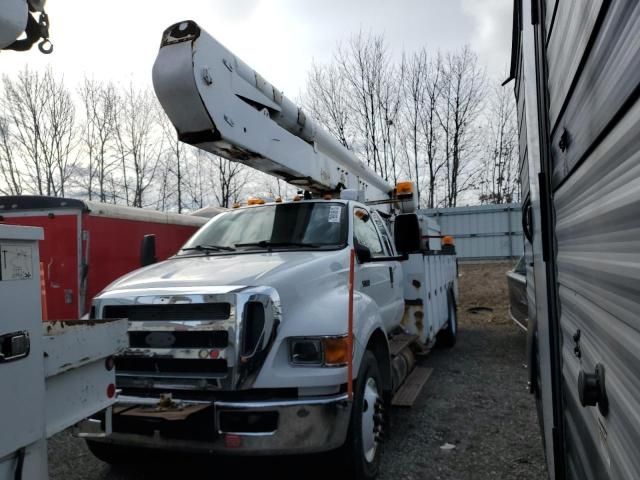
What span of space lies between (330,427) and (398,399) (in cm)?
173

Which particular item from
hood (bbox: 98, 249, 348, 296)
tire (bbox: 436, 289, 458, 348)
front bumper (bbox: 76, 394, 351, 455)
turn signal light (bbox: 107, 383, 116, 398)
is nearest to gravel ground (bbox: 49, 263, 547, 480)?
front bumper (bbox: 76, 394, 351, 455)

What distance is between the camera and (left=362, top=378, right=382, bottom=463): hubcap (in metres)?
3.42

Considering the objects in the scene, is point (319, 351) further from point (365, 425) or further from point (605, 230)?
point (605, 230)

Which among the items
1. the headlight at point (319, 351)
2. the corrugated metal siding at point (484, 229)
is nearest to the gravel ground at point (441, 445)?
the headlight at point (319, 351)

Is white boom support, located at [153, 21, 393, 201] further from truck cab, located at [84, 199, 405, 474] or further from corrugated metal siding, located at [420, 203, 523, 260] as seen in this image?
corrugated metal siding, located at [420, 203, 523, 260]

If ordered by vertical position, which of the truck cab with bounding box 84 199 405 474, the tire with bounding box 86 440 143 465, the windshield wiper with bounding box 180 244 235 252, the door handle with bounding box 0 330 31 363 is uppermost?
the windshield wiper with bounding box 180 244 235 252

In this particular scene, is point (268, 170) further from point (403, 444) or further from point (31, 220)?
point (31, 220)

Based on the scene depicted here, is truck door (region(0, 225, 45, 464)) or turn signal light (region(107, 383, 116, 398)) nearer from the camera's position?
truck door (region(0, 225, 45, 464))

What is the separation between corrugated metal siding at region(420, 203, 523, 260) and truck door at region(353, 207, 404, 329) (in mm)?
11912

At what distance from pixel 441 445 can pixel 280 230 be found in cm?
234

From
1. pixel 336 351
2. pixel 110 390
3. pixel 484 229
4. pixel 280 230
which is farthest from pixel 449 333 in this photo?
pixel 484 229

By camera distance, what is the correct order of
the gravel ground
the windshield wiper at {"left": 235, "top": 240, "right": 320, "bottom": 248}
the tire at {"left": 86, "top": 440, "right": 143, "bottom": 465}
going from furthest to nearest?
the windshield wiper at {"left": 235, "top": 240, "right": 320, "bottom": 248} < the tire at {"left": 86, "top": 440, "right": 143, "bottom": 465} < the gravel ground

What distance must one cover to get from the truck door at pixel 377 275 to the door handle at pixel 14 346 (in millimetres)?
2620

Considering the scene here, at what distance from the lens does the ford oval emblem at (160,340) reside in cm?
322
